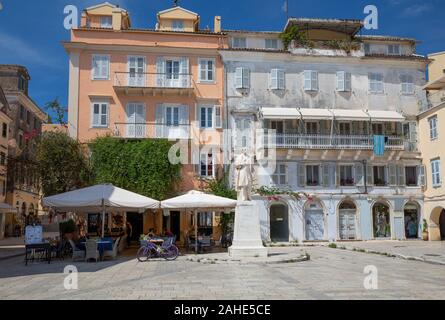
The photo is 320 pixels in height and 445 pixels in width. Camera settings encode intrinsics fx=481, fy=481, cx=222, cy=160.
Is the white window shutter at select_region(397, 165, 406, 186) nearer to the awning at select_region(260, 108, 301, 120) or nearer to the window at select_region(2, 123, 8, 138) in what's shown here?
the awning at select_region(260, 108, 301, 120)

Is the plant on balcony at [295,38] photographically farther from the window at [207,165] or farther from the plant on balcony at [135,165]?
the plant on balcony at [135,165]

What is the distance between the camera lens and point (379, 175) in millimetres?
31984

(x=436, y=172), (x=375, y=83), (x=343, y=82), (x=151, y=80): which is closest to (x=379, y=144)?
(x=436, y=172)

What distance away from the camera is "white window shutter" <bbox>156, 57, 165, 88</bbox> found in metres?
30.1

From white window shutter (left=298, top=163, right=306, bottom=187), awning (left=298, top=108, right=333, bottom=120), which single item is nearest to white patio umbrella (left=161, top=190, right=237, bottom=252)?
white window shutter (left=298, top=163, right=306, bottom=187)

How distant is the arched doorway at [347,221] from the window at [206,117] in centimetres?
1007

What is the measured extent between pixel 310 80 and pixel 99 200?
1852 cm

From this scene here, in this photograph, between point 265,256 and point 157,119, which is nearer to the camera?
point 265,256

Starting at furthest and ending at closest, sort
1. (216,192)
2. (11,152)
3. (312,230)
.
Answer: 1. (11,152)
2. (312,230)
3. (216,192)

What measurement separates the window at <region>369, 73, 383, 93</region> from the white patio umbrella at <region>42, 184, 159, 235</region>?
19.6m
